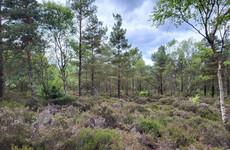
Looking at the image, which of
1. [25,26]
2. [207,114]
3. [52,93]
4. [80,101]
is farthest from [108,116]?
[25,26]

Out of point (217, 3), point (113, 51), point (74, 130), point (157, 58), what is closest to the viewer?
point (74, 130)

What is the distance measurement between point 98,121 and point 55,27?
869 cm

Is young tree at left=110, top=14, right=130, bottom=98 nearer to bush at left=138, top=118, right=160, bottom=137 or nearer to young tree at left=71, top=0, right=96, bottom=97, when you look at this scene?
young tree at left=71, top=0, right=96, bottom=97

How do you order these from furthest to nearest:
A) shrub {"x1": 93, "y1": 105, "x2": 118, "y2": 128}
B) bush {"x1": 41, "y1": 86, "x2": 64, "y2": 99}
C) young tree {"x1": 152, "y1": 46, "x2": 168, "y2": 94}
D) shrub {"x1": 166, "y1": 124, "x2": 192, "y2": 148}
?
young tree {"x1": 152, "y1": 46, "x2": 168, "y2": 94} < bush {"x1": 41, "y1": 86, "x2": 64, "y2": 99} < shrub {"x1": 93, "y1": 105, "x2": 118, "y2": 128} < shrub {"x1": 166, "y1": 124, "x2": 192, "y2": 148}

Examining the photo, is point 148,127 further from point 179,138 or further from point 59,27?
point 59,27

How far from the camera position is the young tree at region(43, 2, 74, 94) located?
28.9 ft

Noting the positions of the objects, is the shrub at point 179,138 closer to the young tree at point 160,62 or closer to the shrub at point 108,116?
the shrub at point 108,116

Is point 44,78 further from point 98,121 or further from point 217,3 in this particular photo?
point 217,3

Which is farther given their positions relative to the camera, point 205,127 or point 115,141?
point 205,127

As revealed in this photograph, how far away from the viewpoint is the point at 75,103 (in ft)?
24.9

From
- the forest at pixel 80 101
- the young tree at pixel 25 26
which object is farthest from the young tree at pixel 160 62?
the young tree at pixel 25 26

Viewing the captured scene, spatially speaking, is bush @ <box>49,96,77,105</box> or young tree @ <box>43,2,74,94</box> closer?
bush @ <box>49,96,77,105</box>

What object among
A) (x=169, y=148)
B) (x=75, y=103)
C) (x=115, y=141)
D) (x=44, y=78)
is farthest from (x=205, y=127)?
(x=44, y=78)

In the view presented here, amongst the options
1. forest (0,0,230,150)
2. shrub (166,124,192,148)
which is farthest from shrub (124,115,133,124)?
shrub (166,124,192,148)
